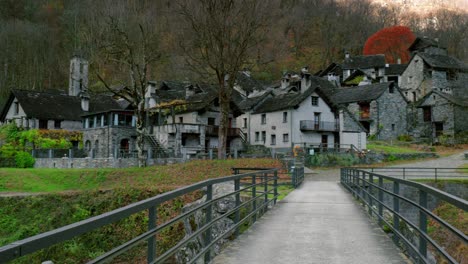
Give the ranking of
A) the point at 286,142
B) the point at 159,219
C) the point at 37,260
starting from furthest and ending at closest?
the point at 286,142
the point at 159,219
the point at 37,260

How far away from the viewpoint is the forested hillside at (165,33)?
37281 mm

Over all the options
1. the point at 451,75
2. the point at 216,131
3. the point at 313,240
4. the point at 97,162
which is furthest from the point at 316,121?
the point at 313,240

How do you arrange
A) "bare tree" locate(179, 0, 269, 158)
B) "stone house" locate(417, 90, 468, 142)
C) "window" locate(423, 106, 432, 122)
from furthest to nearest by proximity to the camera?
"window" locate(423, 106, 432, 122)
"stone house" locate(417, 90, 468, 142)
"bare tree" locate(179, 0, 269, 158)

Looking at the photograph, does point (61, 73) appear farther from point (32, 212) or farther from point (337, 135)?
point (32, 212)

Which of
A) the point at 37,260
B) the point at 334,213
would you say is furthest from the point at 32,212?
the point at 334,213

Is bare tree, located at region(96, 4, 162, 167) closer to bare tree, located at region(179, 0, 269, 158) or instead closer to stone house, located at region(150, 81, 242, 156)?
bare tree, located at region(179, 0, 269, 158)

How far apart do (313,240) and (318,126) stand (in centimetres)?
4098

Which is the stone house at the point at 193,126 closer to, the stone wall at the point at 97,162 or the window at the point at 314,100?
the stone wall at the point at 97,162

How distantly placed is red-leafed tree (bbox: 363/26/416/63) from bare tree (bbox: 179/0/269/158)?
6502 centimetres

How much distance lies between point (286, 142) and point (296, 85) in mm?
14756

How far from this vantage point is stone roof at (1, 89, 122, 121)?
5184cm

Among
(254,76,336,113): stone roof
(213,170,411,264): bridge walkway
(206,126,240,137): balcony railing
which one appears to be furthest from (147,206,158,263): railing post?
(254,76,336,113): stone roof

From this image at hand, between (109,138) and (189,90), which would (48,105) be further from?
(189,90)

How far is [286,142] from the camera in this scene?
4803cm
